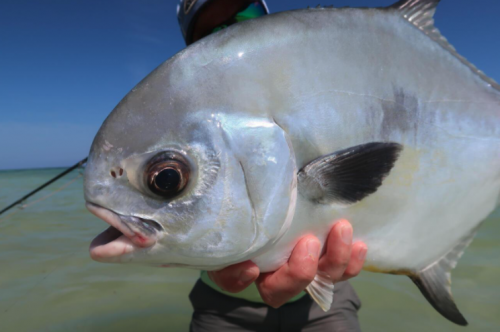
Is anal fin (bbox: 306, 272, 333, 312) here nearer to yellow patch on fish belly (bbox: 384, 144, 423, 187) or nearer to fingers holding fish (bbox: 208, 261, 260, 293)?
fingers holding fish (bbox: 208, 261, 260, 293)

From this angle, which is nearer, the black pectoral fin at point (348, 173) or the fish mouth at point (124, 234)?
the fish mouth at point (124, 234)

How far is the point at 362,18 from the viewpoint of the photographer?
1.15m

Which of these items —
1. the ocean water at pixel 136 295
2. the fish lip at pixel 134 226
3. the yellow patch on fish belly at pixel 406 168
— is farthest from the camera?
the ocean water at pixel 136 295

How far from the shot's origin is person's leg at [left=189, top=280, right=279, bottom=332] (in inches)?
75.6

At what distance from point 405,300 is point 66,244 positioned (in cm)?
452

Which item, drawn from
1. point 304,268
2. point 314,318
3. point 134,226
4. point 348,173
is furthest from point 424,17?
point 314,318

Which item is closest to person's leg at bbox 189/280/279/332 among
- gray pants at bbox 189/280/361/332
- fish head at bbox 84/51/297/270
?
gray pants at bbox 189/280/361/332

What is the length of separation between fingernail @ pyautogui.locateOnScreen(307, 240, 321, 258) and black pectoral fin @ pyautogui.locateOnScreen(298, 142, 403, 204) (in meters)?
0.15

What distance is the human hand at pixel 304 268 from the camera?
1.11m

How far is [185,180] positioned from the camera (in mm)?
905

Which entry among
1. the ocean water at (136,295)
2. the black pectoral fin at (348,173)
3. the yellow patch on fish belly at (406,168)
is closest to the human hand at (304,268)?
the black pectoral fin at (348,173)

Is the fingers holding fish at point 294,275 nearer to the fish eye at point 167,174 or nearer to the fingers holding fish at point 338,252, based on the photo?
the fingers holding fish at point 338,252

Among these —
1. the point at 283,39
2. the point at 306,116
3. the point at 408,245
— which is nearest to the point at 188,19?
the point at 283,39

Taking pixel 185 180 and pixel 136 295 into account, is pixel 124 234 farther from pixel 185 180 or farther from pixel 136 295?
pixel 136 295
